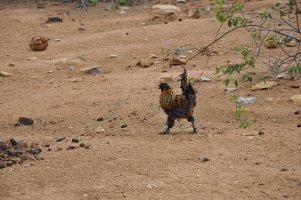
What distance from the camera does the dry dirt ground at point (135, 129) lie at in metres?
5.16

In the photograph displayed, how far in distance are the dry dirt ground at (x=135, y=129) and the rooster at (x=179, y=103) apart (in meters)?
0.24

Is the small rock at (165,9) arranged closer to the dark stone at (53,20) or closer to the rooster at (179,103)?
the dark stone at (53,20)

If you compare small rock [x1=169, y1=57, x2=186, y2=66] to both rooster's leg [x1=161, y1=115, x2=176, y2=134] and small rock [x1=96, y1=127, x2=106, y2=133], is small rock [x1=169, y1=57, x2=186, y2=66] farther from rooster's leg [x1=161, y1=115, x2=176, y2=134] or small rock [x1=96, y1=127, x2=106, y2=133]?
rooster's leg [x1=161, y1=115, x2=176, y2=134]

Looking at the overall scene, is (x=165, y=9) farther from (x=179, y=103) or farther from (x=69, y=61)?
(x=179, y=103)

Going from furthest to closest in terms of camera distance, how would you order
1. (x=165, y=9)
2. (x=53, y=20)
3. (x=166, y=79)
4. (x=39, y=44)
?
(x=53, y=20)
(x=165, y=9)
(x=39, y=44)
(x=166, y=79)

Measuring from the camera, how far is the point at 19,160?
5.93m

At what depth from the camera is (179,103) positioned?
6625mm

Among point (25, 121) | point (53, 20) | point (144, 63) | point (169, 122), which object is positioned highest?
point (53, 20)

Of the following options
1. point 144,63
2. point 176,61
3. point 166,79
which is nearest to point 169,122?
point 166,79

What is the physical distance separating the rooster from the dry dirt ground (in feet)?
0.80

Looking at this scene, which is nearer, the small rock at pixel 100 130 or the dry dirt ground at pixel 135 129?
the dry dirt ground at pixel 135 129

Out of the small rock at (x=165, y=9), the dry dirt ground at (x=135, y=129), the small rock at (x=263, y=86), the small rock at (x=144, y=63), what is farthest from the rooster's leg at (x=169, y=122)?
the small rock at (x=165, y=9)

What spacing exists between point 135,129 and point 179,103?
0.79 meters

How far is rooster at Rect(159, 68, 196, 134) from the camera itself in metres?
6.57
